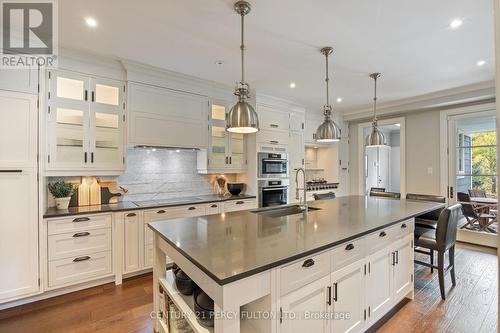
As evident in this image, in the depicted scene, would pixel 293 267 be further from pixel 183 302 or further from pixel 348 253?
pixel 183 302

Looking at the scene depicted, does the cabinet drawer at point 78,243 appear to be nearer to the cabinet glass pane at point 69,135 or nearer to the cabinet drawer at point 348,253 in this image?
the cabinet glass pane at point 69,135

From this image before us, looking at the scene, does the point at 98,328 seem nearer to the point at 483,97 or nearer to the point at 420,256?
the point at 420,256

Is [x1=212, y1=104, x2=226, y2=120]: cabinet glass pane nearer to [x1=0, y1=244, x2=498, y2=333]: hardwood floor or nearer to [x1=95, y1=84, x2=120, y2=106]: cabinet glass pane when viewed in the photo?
[x1=95, y1=84, x2=120, y2=106]: cabinet glass pane

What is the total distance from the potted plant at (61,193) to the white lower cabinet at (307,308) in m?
2.67

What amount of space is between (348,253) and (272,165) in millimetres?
2638

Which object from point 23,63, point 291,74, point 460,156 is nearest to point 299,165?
point 291,74

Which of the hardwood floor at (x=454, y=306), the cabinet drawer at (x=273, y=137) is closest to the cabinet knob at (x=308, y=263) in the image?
the hardwood floor at (x=454, y=306)

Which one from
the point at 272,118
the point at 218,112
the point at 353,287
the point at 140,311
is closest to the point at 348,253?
the point at 353,287

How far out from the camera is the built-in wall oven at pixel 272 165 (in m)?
4.11

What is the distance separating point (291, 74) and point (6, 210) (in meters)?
3.47

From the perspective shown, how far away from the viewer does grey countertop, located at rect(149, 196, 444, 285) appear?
1207mm

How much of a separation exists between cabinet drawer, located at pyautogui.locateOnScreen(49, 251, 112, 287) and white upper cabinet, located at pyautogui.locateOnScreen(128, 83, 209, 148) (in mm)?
1371

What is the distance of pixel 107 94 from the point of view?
2.98m

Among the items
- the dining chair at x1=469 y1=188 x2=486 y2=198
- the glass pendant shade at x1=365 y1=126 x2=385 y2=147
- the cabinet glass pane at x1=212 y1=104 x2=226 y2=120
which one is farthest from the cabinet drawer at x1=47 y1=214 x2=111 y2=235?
the dining chair at x1=469 y1=188 x2=486 y2=198
